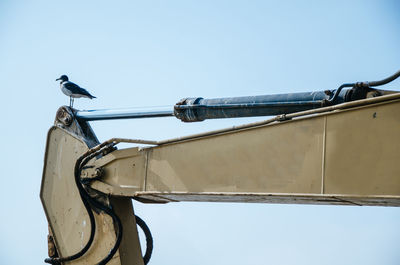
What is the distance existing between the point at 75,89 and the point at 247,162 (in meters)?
5.53

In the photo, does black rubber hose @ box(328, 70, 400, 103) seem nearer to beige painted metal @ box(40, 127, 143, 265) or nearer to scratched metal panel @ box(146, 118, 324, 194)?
scratched metal panel @ box(146, 118, 324, 194)

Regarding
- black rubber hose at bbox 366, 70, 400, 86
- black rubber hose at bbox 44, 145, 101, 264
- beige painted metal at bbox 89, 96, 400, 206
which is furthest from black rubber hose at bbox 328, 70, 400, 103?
black rubber hose at bbox 44, 145, 101, 264

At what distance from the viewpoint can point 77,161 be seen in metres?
6.25

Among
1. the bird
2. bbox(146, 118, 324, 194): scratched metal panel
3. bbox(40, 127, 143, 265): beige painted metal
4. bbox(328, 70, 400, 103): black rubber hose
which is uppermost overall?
the bird

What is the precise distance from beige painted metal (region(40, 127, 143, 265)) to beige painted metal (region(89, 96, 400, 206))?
0.46m

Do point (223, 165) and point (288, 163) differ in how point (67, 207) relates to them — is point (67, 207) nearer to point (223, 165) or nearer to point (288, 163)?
point (223, 165)

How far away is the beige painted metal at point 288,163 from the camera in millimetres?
4324

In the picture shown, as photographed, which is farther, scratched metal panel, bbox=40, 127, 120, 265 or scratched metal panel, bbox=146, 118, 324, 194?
scratched metal panel, bbox=40, 127, 120, 265

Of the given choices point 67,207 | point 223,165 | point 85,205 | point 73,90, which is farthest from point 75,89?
point 223,165

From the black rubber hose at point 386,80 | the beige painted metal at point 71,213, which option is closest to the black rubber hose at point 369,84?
the black rubber hose at point 386,80

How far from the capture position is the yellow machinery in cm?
440

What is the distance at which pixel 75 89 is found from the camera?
394 inches

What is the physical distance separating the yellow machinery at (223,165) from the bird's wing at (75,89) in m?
2.82

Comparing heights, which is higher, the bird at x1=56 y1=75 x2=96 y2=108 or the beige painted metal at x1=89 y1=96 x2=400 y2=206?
the bird at x1=56 y1=75 x2=96 y2=108
